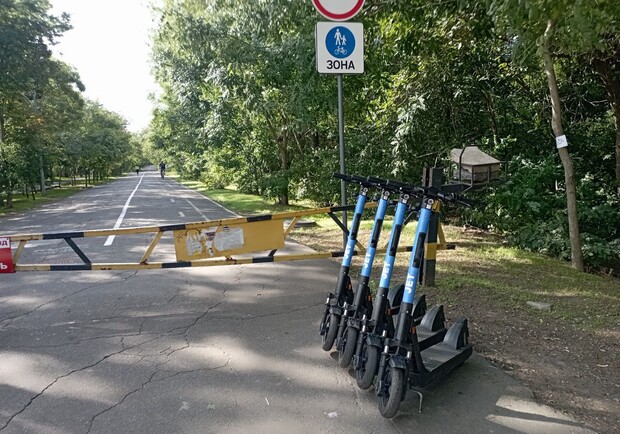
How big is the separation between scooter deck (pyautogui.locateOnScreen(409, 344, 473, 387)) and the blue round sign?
359cm

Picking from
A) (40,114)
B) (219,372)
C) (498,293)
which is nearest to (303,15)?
(498,293)

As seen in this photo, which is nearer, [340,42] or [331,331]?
[331,331]

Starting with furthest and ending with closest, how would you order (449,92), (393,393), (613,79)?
(449,92) → (613,79) → (393,393)

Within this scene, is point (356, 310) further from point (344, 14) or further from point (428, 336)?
point (344, 14)

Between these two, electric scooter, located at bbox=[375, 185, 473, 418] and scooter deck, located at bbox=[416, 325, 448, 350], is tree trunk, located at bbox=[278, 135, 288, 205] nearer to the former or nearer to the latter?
scooter deck, located at bbox=[416, 325, 448, 350]

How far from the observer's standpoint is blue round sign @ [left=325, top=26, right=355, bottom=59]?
17.7 ft

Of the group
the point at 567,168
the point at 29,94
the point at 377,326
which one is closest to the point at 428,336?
the point at 377,326

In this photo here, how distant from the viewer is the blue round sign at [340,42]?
5391 millimetres

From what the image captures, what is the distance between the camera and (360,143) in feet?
41.2

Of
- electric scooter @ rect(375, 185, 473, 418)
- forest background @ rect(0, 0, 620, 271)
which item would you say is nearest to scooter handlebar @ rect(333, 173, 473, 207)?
electric scooter @ rect(375, 185, 473, 418)

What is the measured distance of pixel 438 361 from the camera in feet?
10.8

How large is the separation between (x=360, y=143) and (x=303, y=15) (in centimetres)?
593

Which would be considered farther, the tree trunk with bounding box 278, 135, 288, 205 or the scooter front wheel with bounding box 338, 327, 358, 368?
the tree trunk with bounding box 278, 135, 288, 205

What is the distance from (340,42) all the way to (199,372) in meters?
4.04
